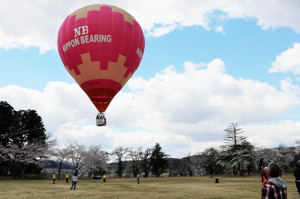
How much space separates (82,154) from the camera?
7738 cm

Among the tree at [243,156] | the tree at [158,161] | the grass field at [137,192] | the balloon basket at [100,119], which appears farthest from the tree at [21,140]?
the balloon basket at [100,119]

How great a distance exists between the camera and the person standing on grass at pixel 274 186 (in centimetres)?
465

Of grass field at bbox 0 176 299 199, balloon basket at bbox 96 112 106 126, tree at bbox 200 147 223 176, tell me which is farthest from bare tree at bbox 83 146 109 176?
balloon basket at bbox 96 112 106 126

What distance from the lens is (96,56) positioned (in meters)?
16.1

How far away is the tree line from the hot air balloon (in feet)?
A: 121

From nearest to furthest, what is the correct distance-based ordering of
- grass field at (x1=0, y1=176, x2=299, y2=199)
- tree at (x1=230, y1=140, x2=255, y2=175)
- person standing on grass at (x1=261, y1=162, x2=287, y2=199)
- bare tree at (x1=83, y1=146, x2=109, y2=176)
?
person standing on grass at (x1=261, y1=162, x2=287, y2=199)
grass field at (x1=0, y1=176, x2=299, y2=199)
tree at (x1=230, y1=140, x2=255, y2=175)
bare tree at (x1=83, y1=146, x2=109, y2=176)

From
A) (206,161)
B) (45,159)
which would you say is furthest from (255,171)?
(45,159)

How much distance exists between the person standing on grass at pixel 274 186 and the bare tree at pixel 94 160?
7656cm

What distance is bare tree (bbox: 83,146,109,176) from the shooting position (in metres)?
79.7

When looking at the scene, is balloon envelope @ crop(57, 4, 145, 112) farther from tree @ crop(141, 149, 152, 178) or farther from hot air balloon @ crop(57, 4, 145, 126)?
tree @ crop(141, 149, 152, 178)

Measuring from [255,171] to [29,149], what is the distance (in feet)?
187

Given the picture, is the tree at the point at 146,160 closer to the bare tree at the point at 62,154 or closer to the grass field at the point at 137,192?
the bare tree at the point at 62,154

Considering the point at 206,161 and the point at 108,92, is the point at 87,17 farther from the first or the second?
the point at 206,161

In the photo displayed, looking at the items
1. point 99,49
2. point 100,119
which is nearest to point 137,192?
point 100,119
